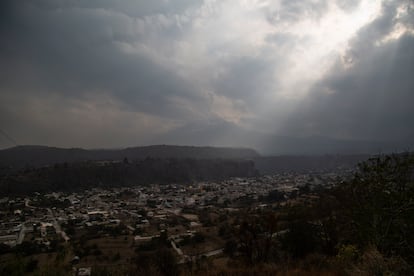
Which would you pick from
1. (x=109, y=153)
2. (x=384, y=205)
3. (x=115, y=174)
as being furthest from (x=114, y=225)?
(x=109, y=153)

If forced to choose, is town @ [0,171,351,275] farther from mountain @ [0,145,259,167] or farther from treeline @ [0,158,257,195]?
mountain @ [0,145,259,167]

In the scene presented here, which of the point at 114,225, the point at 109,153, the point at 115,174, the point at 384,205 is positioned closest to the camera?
the point at 384,205

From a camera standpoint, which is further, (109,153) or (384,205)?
(109,153)

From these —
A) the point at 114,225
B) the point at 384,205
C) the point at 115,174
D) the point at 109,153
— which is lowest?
the point at 114,225

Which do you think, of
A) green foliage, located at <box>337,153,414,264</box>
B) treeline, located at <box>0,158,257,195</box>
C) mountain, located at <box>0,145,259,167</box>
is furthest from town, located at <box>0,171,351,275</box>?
mountain, located at <box>0,145,259,167</box>

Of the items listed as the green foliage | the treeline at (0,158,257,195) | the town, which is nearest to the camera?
the green foliage

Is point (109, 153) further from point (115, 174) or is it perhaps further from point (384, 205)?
point (384, 205)

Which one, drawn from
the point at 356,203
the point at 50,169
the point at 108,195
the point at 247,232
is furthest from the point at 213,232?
the point at 50,169

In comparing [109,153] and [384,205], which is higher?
[109,153]

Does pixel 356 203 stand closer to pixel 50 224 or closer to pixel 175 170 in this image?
pixel 50 224
